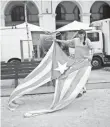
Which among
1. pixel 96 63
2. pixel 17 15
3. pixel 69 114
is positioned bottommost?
pixel 69 114

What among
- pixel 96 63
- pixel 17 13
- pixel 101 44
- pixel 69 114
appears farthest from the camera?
pixel 17 13

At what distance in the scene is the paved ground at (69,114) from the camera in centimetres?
485

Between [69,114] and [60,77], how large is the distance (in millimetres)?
1298

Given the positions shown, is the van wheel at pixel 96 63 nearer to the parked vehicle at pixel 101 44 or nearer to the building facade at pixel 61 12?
the parked vehicle at pixel 101 44

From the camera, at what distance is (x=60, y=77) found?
21.3 feet

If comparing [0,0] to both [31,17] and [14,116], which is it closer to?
[31,17]

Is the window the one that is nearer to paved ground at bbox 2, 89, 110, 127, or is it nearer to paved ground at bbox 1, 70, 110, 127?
paved ground at bbox 1, 70, 110, 127

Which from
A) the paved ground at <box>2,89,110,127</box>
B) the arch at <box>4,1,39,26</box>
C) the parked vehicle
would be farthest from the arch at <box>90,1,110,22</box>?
the paved ground at <box>2,89,110,127</box>

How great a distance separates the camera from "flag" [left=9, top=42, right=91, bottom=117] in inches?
241

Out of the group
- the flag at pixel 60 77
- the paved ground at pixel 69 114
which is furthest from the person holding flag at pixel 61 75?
the paved ground at pixel 69 114

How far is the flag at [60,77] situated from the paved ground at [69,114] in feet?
0.99

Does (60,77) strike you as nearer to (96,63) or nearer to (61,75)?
(61,75)

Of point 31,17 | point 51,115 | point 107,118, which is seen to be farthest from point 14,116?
point 31,17

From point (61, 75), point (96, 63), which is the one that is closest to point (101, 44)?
point (96, 63)
